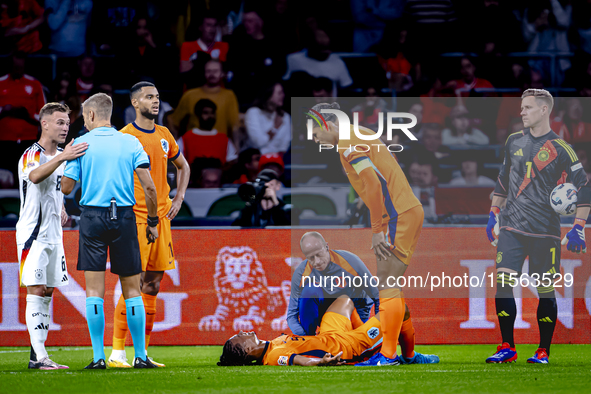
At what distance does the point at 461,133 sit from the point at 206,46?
12.6ft

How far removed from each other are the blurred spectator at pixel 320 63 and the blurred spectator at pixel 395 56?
0.55 metres

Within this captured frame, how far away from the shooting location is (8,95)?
916 centimetres

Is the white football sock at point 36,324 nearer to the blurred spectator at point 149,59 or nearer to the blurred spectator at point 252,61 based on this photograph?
the blurred spectator at point 252,61

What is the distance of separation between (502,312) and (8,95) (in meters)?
6.75

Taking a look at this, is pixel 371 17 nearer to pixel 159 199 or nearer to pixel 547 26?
pixel 547 26

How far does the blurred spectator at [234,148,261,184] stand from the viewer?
28.1ft

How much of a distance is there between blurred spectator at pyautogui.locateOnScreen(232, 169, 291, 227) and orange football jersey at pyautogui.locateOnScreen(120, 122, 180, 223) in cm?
136

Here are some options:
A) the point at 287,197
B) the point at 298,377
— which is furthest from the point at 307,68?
the point at 298,377

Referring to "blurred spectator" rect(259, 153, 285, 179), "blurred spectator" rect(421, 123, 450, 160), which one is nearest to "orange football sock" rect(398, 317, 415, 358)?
"blurred spectator" rect(421, 123, 450, 160)

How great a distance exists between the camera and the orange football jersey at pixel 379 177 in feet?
19.0

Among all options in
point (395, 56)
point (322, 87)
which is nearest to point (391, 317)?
point (322, 87)

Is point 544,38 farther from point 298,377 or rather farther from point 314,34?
point 298,377

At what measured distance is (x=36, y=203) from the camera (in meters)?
5.57

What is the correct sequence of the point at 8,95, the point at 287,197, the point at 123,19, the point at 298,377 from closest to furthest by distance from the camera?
the point at 298,377 < the point at 287,197 < the point at 8,95 < the point at 123,19
